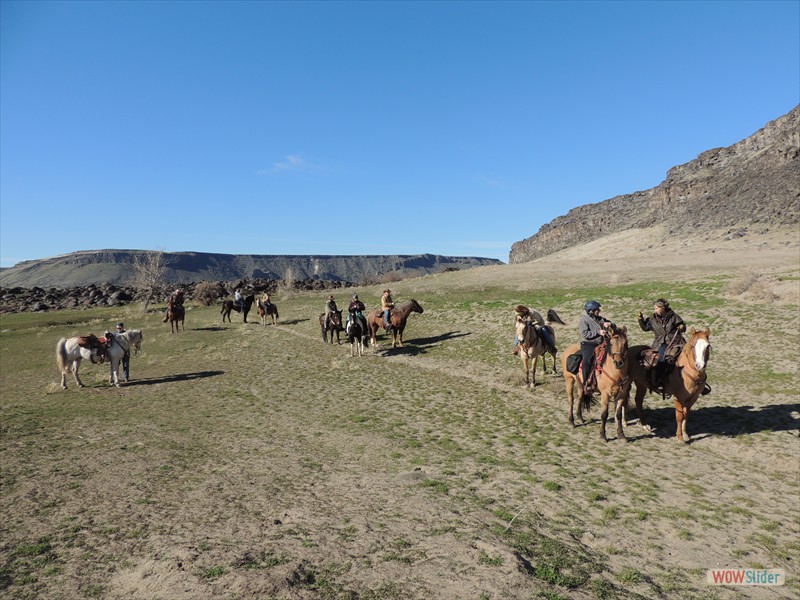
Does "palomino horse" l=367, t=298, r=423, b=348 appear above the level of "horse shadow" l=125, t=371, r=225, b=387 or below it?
above

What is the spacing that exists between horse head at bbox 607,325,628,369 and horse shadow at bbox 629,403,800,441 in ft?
8.68

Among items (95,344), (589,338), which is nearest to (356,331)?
(95,344)

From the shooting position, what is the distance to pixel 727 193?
85250 mm

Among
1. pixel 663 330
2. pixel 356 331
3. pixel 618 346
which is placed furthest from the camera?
pixel 356 331

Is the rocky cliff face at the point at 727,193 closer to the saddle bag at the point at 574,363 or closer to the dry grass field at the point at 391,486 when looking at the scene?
the dry grass field at the point at 391,486

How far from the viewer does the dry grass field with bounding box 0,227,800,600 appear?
5.23 m

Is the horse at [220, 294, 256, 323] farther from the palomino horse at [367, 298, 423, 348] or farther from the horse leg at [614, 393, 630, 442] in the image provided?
the horse leg at [614, 393, 630, 442]

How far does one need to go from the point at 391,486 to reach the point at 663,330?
732 centimetres

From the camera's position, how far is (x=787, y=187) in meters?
71.1

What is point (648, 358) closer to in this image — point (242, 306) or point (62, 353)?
point (62, 353)

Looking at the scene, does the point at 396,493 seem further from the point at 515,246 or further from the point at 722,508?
the point at 515,246

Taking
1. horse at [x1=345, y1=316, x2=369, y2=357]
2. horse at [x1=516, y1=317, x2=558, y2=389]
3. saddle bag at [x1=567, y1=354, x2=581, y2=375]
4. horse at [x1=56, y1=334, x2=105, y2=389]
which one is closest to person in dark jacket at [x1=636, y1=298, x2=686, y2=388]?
saddle bag at [x1=567, y1=354, x2=581, y2=375]

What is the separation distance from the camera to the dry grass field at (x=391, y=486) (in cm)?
523

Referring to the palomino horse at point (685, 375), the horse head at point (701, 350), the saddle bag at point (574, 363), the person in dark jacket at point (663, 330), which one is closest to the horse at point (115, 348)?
the saddle bag at point (574, 363)
